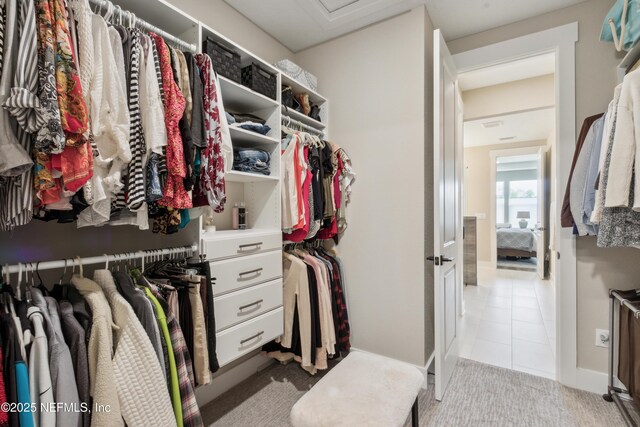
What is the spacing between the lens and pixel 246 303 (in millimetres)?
1724

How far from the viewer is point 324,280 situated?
2.15 metres

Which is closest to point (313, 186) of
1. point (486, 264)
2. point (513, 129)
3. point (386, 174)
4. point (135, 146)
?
point (386, 174)

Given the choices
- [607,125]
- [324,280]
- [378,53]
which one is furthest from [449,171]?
[324,280]

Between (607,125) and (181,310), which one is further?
(607,125)

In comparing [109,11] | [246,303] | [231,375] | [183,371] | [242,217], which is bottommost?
[231,375]

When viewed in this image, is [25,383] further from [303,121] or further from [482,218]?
[482,218]

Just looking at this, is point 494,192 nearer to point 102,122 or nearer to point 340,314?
point 340,314

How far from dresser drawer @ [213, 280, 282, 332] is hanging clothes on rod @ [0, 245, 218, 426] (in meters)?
0.22

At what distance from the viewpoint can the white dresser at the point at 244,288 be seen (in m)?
1.58

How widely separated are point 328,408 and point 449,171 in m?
1.74

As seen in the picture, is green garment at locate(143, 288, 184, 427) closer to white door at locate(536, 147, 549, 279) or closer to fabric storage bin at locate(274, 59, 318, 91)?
fabric storage bin at locate(274, 59, 318, 91)

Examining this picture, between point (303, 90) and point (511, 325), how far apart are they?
3095 millimetres

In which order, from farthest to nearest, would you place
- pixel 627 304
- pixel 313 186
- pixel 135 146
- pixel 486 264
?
pixel 486 264
pixel 313 186
pixel 627 304
pixel 135 146

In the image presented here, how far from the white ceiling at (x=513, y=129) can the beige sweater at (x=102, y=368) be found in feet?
14.8
